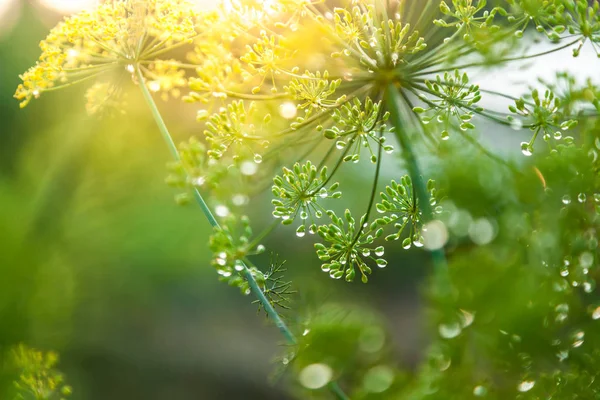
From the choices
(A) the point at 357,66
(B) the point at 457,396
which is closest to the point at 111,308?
(A) the point at 357,66

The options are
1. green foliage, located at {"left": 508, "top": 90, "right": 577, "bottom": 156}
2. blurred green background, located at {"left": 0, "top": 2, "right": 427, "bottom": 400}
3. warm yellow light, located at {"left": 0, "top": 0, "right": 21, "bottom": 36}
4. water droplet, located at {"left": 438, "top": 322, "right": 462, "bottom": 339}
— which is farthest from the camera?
warm yellow light, located at {"left": 0, "top": 0, "right": 21, "bottom": 36}

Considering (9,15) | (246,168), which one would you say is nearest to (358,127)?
(246,168)

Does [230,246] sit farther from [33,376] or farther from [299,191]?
[33,376]

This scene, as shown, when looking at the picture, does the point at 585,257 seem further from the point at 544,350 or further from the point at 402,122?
the point at 402,122

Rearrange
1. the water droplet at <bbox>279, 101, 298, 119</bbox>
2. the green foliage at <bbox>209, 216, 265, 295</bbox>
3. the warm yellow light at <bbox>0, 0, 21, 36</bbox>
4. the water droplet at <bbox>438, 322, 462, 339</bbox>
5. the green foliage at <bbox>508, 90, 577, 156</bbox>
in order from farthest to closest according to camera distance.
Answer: the warm yellow light at <bbox>0, 0, 21, 36</bbox>, the water droplet at <bbox>279, 101, 298, 119</bbox>, the green foliage at <bbox>508, 90, 577, 156</bbox>, the green foliage at <bbox>209, 216, 265, 295</bbox>, the water droplet at <bbox>438, 322, 462, 339</bbox>

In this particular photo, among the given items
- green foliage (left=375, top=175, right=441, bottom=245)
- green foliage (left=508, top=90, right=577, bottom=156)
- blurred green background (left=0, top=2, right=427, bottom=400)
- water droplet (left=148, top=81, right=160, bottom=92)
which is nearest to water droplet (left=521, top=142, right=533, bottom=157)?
green foliage (left=508, top=90, right=577, bottom=156)

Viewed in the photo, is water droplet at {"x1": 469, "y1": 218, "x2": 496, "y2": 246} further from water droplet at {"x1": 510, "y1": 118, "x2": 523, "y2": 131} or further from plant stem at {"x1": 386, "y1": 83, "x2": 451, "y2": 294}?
water droplet at {"x1": 510, "y1": 118, "x2": 523, "y2": 131}
